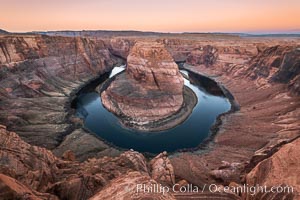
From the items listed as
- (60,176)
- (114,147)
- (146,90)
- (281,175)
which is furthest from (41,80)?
(281,175)

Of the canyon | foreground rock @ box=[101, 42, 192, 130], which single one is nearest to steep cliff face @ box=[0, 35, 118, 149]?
the canyon

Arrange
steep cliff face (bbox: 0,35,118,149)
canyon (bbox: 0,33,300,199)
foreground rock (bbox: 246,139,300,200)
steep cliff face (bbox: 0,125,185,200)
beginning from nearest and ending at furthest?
steep cliff face (bbox: 0,125,185,200) → foreground rock (bbox: 246,139,300,200) → canyon (bbox: 0,33,300,199) → steep cliff face (bbox: 0,35,118,149)

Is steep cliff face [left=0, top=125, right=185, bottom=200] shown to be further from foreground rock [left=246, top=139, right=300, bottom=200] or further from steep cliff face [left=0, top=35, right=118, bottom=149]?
steep cliff face [left=0, top=35, right=118, bottom=149]

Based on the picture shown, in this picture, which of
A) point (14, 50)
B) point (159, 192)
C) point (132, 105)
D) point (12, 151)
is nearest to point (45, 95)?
point (14, 50)

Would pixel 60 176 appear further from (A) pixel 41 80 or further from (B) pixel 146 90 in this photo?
(A) pixel 41 80

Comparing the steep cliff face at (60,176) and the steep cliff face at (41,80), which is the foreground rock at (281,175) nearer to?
the steep cliff face at (60,176)

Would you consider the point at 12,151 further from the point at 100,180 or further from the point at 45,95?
the point at 45,95
